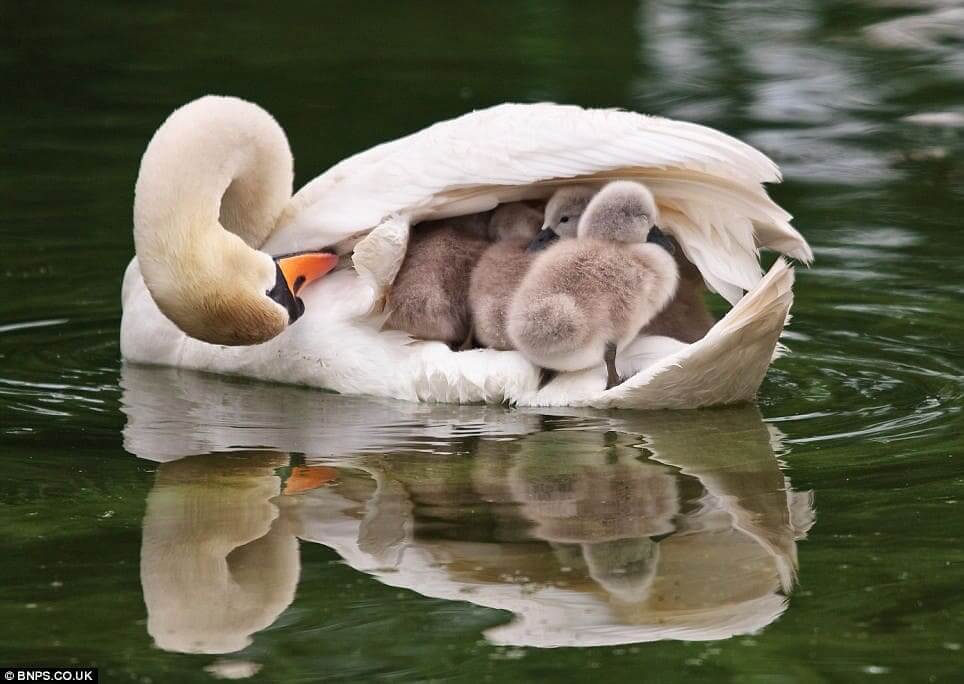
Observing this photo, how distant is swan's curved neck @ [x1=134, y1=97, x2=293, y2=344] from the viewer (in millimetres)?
6020

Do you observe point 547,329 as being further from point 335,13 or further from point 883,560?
point 335,13

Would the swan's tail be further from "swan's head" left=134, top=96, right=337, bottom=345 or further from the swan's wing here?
"swan's head" left=134, top=96, right=337, bottom=345

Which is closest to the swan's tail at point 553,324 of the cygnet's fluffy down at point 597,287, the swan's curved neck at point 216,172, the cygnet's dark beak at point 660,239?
the cygnet's fluffy down at point 597,287

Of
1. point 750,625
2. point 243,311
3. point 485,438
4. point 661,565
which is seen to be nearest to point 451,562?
point 661,565

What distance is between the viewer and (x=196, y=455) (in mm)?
5672

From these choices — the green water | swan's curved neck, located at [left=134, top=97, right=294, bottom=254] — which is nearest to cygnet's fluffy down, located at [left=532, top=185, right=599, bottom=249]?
the green water

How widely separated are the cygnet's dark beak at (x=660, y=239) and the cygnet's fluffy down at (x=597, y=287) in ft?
0.16

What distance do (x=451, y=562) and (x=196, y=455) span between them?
1.40m

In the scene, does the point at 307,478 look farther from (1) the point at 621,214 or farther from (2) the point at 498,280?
(1) the point at 621,214

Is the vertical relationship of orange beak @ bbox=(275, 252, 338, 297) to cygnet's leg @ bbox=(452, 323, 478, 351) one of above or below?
above

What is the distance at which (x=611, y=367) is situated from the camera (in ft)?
19.7

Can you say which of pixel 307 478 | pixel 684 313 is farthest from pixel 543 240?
pixel 307 478

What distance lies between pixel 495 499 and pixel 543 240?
4.27 ft

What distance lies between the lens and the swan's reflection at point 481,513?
13.9 feet
